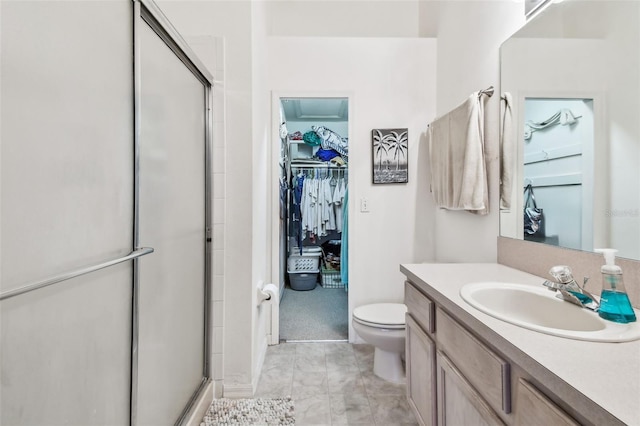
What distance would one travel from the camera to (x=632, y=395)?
451 millimetres

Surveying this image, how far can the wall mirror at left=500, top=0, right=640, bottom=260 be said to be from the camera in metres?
0.87

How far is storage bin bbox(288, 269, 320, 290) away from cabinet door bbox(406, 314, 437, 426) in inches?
87.7

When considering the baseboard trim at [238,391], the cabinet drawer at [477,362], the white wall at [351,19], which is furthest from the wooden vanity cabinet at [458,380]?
the white wall at [351,19]

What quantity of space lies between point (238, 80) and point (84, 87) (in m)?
0.98

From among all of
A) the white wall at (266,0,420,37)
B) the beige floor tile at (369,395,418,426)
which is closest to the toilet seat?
the beige floor tile at (369,395,418,426)

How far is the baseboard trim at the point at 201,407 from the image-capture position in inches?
50.1

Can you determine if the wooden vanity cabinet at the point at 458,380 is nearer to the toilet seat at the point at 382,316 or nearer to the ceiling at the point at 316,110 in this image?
the toilet seat at the point at 382,316

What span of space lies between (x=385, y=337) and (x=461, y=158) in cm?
118

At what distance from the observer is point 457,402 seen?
2.97 feet

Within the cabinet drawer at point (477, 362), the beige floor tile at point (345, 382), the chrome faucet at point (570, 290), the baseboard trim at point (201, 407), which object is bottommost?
the beige floor tile at point (345, 382)

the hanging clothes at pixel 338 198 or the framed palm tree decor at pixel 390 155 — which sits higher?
the framed palm tree decor at pixel 390 155

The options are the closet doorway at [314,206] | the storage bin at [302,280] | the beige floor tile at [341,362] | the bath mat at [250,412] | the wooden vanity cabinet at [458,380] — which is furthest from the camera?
the storage bin at [302,280]

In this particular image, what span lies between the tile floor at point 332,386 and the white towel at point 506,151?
48.7 inches

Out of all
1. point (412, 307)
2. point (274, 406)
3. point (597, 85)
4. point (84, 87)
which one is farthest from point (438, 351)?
point (84, 87)
